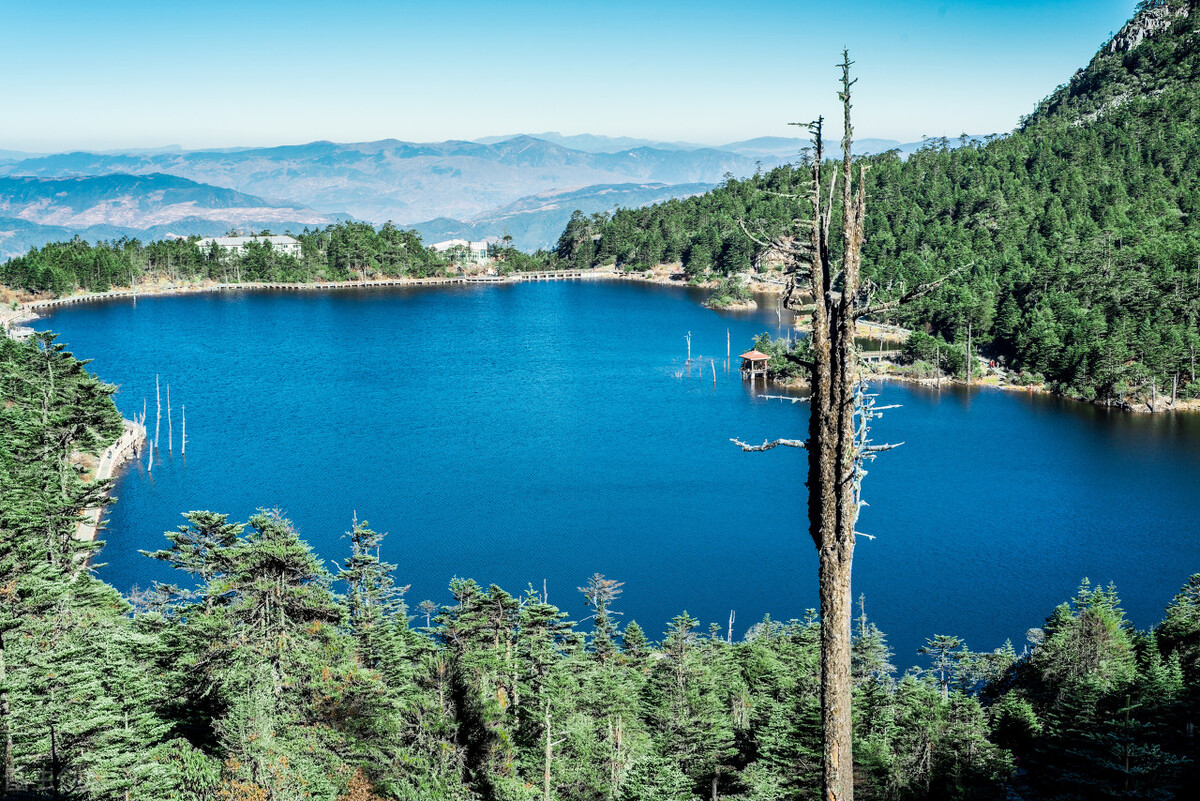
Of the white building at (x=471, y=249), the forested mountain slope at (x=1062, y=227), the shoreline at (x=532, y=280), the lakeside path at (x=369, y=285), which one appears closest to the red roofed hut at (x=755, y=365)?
the shoreline at (x=532, y=280)

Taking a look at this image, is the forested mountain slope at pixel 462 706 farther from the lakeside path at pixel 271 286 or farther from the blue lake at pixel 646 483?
the lakeside path at pixel 271 286

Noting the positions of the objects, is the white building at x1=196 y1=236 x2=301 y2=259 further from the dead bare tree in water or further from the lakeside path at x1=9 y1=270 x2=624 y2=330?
the dead bare tree in water

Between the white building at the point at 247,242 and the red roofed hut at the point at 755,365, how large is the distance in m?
70.8

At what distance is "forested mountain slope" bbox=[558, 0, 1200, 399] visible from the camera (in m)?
53.9

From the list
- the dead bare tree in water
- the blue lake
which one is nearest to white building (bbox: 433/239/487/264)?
the blue lake

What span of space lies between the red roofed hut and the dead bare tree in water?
51.6 metres

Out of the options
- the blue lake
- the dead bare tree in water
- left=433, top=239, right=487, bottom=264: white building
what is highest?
left=433, top=239, right=487, bottom=264: white building

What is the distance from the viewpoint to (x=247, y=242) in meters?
111

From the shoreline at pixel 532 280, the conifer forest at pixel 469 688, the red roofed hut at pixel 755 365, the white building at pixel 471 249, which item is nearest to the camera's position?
the conifer forest at pixel 469 688

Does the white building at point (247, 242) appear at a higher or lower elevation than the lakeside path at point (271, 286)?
higher

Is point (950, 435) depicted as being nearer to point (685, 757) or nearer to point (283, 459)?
point (283, 459)

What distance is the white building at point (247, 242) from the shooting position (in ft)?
364

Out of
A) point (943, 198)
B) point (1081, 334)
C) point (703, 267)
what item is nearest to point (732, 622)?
point (1081, 334)

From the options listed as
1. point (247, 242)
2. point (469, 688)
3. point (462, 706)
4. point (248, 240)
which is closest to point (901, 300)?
point (462, 706)
